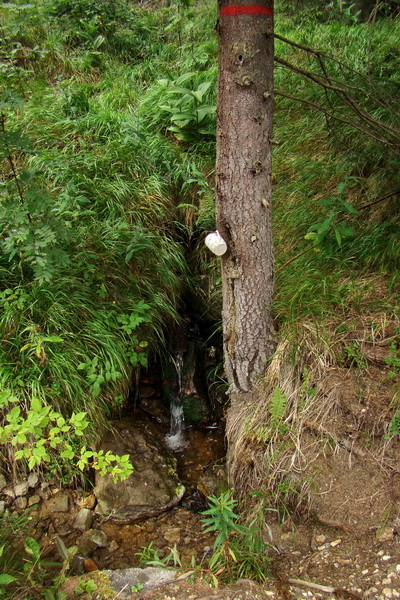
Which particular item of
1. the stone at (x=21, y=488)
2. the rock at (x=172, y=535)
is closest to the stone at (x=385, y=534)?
the rock at (x=172, y=535)

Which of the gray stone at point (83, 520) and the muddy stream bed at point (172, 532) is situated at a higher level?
the gray stone at point (83, 520)

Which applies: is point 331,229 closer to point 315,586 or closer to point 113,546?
point 315,586

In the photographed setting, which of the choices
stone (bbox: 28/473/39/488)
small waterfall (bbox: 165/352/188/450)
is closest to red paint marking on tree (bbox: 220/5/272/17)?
small waterfall (bbox: 165/352/188/450)

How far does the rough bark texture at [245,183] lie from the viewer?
239 cm

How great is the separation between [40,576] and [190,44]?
20.7 feet

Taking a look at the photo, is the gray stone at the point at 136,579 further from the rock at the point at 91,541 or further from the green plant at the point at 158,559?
the rock at the point at 91,541

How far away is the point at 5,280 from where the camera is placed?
11.0 ft

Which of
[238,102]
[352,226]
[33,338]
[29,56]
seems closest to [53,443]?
[33,338]

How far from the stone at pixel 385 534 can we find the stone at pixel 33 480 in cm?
220

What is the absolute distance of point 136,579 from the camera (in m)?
2.36

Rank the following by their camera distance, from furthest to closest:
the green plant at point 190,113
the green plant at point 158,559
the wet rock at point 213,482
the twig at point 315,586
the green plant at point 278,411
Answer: the green plant at point 190,113 < the wet rock at point 213,482 < the green plant at point 278,411 < the green plant at point 158,559 < the twig at point 315,586

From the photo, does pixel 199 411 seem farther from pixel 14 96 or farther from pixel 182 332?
pixel 14 96

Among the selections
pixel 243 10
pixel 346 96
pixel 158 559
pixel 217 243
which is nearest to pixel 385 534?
pixel 158 559

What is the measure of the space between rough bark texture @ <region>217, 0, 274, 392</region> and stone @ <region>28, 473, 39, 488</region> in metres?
1.51
